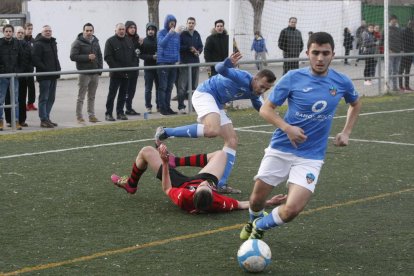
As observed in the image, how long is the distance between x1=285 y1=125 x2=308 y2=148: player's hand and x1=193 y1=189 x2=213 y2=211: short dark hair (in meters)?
1.56

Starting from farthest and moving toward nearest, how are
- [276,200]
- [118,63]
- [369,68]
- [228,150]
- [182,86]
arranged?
[369,68]
[182,86]
[118,63]
[228,150]
[276,200]

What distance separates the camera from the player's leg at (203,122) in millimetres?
10477

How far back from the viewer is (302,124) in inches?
290

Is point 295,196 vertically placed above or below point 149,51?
below

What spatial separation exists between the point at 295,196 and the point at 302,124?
0.62m

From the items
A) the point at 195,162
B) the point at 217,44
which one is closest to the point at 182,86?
the point at 217,44

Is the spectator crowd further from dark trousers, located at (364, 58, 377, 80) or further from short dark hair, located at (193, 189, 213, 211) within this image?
short dark hair, located at (193, 189, 213, 211)

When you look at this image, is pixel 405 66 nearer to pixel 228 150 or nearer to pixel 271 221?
pixel 228 150

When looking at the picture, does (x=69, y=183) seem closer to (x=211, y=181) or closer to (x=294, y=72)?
(x=211, y=181)

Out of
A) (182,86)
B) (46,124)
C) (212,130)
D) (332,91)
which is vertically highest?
(332,91)

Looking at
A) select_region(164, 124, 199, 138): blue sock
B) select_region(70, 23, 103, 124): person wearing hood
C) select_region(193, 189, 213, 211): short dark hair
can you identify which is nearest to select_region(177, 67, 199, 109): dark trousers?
select_region(70, 23, 103, 124): person wearing hood

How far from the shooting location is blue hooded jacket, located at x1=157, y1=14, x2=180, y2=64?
1838cm

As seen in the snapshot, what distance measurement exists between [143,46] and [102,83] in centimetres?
928

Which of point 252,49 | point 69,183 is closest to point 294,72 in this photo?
point 69,183
